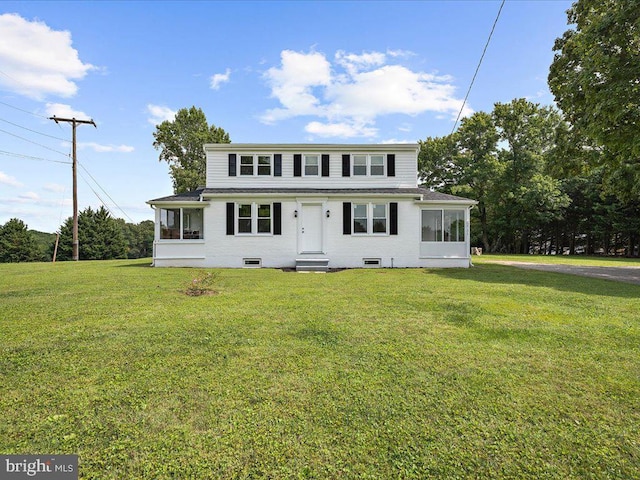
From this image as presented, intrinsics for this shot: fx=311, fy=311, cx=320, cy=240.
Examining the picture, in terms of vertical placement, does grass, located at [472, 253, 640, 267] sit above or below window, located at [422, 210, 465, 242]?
below

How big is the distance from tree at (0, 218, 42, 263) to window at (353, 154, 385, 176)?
36397 millimetres

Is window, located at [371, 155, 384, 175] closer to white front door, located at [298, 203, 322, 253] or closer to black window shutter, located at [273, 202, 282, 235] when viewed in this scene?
white front door, located at [298, 203, 322, 253]

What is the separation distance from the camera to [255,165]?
48.9 ft

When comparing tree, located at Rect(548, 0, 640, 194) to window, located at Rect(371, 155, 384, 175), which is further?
window, located at Rect(371, 155, 384, 175)

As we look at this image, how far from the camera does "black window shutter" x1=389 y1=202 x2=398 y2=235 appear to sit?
13633 mm

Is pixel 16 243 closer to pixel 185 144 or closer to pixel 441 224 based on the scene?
pixel 185 144

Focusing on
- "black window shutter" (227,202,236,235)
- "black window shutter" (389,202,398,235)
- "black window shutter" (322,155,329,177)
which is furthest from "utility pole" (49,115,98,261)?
"black window shutter" (389,202,398,235)

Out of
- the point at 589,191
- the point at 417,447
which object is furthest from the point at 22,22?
the point at 589,191

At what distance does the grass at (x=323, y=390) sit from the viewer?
2098mm

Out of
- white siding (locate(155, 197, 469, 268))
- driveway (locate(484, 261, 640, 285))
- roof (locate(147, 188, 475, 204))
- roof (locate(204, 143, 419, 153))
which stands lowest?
driveway (locate(484, 261, 640, 285))

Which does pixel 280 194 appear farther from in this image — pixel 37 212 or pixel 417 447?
pixel 37 212

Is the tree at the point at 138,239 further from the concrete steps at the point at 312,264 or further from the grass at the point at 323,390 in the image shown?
the grass at the point at 323,390

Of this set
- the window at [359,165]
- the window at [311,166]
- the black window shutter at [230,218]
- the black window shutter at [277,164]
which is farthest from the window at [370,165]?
the black window shutter at [230,218]

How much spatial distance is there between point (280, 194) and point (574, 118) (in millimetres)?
12886
